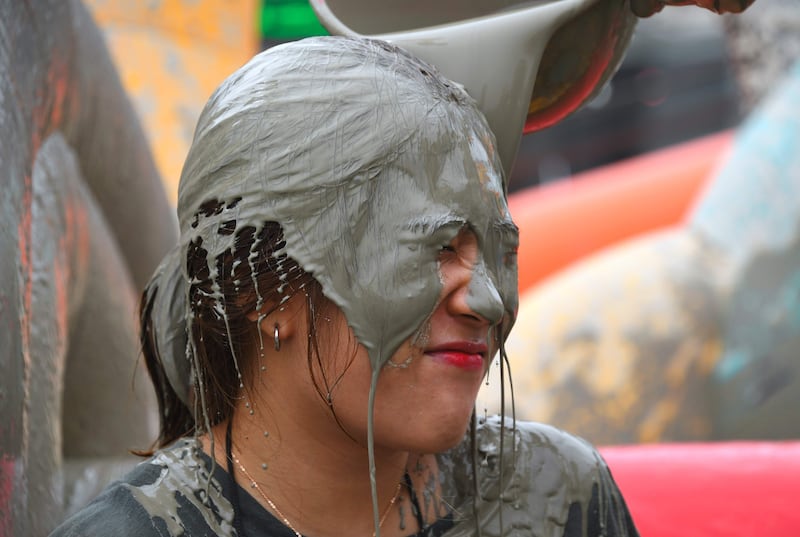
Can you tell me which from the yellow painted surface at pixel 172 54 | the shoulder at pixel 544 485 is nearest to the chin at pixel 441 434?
the shoulder at pixel 544 485

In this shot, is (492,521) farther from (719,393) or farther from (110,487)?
(719,393)

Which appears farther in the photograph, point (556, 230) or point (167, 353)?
point (556, 230)

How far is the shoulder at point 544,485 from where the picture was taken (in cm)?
101

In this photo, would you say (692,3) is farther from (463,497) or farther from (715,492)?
(715,492)

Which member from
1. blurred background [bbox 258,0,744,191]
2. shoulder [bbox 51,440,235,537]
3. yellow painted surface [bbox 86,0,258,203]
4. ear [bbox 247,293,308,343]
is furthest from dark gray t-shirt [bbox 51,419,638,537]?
blurred background [bbox 258,0,744,191]

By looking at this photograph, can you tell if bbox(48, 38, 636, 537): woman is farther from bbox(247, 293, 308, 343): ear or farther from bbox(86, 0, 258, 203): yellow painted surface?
bbox(86, 0, 258, 203): yellow painted surface

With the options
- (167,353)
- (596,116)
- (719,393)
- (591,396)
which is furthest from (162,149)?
(596,116)

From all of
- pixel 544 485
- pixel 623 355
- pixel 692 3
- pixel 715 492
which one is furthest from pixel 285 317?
pixel 623 355

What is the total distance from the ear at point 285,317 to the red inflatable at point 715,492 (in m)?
0.81

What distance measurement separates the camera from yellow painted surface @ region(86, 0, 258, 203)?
9.17ft

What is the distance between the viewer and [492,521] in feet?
3.28

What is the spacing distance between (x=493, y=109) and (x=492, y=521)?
1.24ft

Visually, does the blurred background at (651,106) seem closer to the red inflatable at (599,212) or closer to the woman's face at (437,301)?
the red inflatable at (599,212)

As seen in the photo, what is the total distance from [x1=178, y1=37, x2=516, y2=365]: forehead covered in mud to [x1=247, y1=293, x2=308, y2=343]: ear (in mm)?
49
